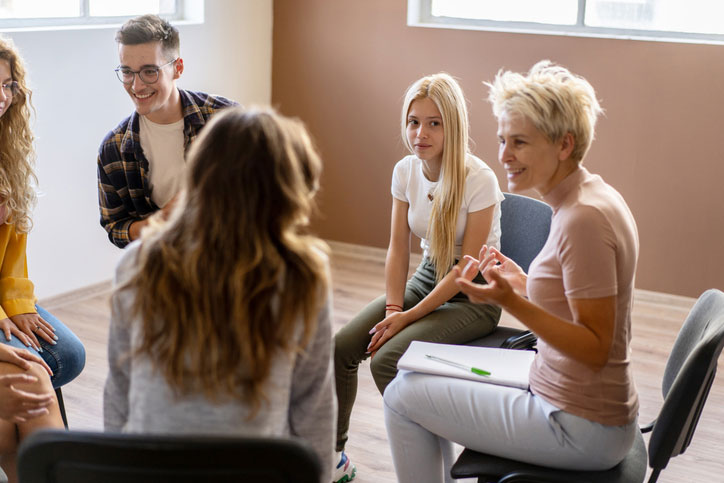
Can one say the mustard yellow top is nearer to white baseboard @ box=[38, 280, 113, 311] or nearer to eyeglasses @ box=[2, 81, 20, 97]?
eyeglasses @ box=[2, 81, 20, 97]

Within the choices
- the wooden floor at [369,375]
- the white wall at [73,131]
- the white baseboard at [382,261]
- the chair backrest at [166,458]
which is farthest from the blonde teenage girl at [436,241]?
the white baseboard at [382,261]

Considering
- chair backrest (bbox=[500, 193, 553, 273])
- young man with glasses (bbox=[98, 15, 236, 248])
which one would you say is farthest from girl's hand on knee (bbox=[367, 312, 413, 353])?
young man with glasses (bbox=[98, 15, 236, 248])

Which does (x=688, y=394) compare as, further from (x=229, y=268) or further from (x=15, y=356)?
(x=15, y=356)

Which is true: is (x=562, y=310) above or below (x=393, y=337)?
above

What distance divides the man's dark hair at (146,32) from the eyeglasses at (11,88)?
0.33 m

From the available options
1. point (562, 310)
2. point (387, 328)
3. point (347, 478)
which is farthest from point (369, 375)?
point (562, 310)

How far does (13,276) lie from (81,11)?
199cm

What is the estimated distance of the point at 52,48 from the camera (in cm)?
356

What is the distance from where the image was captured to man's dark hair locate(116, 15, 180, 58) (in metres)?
2.37

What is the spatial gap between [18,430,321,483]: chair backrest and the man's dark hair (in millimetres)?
1552

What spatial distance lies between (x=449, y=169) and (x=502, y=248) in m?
0.32

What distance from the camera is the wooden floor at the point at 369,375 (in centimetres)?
266

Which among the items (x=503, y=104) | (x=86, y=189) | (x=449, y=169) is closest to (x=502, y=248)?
(x=449, y=169)

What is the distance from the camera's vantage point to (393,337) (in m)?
Result: 2.31
